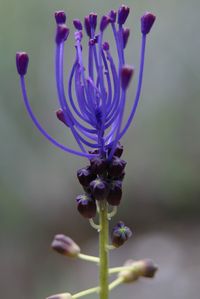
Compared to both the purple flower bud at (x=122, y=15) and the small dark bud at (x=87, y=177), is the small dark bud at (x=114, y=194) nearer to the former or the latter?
the small dark bud at (x=87, y=177)

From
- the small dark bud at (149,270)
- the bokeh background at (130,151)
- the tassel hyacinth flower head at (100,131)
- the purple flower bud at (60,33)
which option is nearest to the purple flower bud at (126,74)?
the tassel hyacinth flower head at (100,131)

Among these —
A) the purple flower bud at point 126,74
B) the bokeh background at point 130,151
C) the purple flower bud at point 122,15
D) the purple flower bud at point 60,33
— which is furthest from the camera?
the bokeh background at point 130,151

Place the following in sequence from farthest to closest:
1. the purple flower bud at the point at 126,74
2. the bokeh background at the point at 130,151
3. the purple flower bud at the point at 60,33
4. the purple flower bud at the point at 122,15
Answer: the bokeh background at the point at 130,151
the purple flower bud at the point at 122,15
the purple flower bud at the point at 60,33
the purple flower bud at the point at 126,74

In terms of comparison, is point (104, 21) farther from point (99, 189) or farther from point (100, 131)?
point (99, 189)

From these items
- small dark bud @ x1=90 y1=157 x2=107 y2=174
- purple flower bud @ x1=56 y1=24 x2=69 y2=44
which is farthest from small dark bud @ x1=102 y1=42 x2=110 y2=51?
small dark bud @ x1=90 y1=157 x2=107 y2=174

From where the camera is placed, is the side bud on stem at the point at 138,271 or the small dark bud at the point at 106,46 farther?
the small dark bud at the point at 106,46

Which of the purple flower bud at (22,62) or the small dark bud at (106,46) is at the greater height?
the small dark bud at (106,46)
